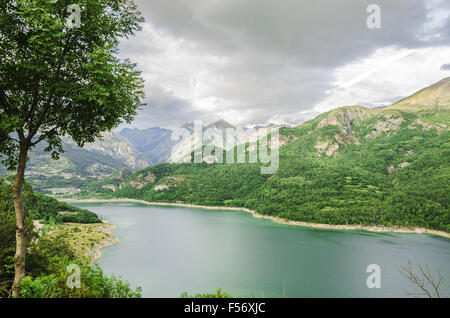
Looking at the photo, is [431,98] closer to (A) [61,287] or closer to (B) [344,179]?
(B) [344,179]

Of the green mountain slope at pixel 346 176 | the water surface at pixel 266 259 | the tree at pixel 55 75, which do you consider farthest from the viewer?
the green mountain slope at pixel 346 176

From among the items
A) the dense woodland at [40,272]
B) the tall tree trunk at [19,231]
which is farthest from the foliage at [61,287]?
the tall tree trunk at [19,231]

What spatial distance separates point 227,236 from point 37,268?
1625 inches

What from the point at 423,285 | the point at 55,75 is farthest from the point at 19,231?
the point at 423,285

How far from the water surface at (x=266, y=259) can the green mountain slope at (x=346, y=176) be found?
479 inches

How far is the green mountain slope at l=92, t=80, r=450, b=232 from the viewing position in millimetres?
63459

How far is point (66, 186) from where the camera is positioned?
489 ft

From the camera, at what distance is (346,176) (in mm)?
96500

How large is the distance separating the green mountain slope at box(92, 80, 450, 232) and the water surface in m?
12.2

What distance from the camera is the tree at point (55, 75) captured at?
4133 millimetres

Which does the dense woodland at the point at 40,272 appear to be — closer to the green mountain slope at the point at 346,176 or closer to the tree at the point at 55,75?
the tree at the point at 55,75

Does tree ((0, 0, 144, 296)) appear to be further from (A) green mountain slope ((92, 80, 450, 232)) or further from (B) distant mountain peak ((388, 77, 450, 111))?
(B) distant mountain peak ((388, 77, 450, 111))

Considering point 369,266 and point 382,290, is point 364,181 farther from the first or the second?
point 382,290
